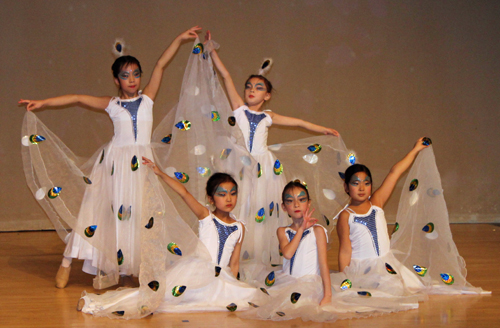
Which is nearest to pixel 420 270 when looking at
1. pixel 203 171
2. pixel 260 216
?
pixel 260 216

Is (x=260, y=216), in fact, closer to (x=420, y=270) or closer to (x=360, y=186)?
(x=360, y=186)

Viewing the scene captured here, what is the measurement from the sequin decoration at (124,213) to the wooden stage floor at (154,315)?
0.43 metres

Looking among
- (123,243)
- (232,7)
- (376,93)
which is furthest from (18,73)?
(376,93)

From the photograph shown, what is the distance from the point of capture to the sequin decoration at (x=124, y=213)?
2947mm

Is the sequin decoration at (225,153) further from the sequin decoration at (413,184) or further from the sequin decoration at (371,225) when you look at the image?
the sequin decoration at (413,184)

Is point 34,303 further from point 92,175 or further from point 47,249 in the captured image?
point 47,249

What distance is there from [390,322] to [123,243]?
148 centimetres

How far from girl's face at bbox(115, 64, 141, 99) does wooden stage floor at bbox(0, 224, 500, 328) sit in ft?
3.80

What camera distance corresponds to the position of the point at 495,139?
18.7 ft

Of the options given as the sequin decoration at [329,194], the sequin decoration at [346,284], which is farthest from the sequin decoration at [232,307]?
the sequin decoration at [329,194]

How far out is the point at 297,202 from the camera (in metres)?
2.73

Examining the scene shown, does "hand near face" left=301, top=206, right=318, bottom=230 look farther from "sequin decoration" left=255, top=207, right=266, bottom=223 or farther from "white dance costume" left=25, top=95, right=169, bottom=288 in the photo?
"white dance costume" left=25, top=95, right=169, bottom=288

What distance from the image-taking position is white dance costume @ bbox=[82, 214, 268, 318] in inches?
95.1

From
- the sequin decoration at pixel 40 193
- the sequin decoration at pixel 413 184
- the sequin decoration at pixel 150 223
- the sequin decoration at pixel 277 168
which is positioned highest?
the sequin decoration at pixel 277 168
